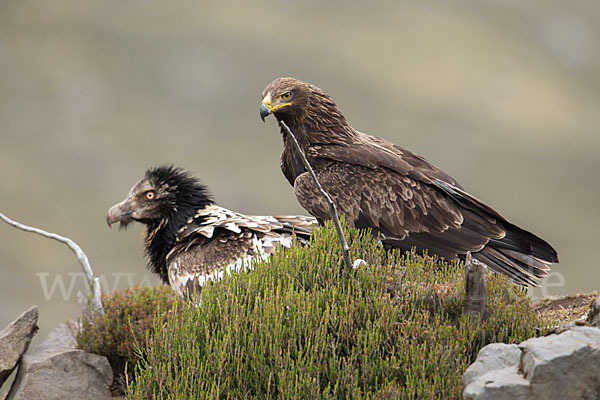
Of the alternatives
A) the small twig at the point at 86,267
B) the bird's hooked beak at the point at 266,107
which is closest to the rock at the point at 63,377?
the small twig at the point at 86,267

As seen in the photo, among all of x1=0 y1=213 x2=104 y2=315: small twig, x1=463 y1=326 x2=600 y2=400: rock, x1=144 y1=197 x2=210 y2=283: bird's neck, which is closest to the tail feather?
x1=463 y1=326 x2=600 y2=400: rock

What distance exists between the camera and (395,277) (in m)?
5.14

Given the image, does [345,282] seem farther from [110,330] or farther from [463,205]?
[110,330]

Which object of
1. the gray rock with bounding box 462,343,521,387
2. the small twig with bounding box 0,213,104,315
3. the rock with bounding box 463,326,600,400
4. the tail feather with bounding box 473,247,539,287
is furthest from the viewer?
the small twig with bounding box 0,213,104,315

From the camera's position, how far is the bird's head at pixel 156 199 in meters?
7.50

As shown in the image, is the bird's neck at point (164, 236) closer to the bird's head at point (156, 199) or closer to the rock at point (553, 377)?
the bird's head at point (156, 199)

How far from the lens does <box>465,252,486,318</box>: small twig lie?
15.0 feet

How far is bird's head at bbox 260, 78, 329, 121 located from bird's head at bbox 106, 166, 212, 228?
1.66 m

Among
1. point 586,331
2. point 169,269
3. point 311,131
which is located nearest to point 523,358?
point 586,331

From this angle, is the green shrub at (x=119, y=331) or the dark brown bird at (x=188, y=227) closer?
the dark brown bird at (x=188, y=227)

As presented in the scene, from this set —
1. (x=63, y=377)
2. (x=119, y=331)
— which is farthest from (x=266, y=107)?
(x=63, y=377)

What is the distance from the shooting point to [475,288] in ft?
15.1

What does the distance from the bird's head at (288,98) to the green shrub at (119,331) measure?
95.6 inches

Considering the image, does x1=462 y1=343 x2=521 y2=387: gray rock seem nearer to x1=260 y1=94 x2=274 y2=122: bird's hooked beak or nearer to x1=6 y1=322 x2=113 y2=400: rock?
x1=260 y1=94 x2=274 y2=122: bird's hooked beak
